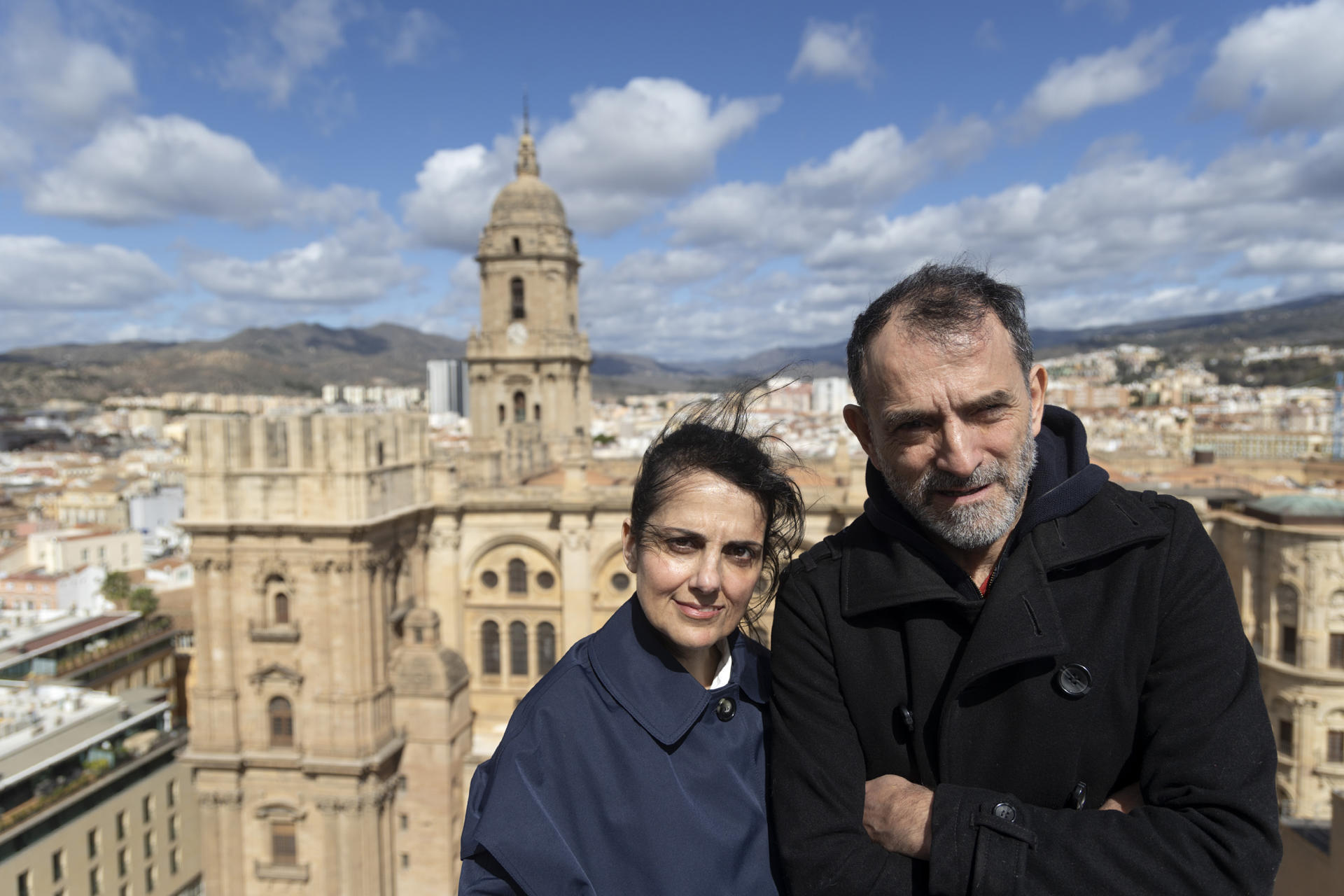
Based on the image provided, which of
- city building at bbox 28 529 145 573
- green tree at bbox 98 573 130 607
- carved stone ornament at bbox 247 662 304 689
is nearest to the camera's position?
carved stone ornament at bbox 247 662 304 689

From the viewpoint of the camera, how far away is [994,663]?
2.29 metres

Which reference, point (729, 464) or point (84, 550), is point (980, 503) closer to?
point (729, 464)

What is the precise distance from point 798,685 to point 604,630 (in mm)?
744

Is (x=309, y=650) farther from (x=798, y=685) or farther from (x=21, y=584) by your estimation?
(x=21, y=584)

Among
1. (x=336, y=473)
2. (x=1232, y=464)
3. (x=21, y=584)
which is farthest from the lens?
(x=21, y=584)

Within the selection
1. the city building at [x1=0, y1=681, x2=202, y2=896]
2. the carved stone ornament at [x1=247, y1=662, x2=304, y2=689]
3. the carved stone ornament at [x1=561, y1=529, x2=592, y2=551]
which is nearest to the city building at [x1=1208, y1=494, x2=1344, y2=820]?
the carved stone ornament at [x1=561, y1=529, x2=592, y2=551]

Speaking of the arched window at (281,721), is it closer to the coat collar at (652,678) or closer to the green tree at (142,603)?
the coat collar at (652,678)

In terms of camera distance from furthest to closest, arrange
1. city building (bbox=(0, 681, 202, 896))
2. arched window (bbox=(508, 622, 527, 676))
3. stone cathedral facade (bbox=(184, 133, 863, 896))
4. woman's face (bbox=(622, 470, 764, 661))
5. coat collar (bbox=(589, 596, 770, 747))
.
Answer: city building (bbox=(0, 681, 202, 896))
arched window (bbox=(508, 622, 527, 676))
stone cathedral facade (bbox=(184, 133, 863, 896))
woman's face (bbox=(622, 470, 764, 661))
coat collar (bbox=(589, 596, 770, 747))

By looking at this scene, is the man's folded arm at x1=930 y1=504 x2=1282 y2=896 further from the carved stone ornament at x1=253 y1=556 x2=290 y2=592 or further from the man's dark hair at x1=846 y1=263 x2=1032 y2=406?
the carved stone ornament at x1=253 y1=556 x2=290 y2=592

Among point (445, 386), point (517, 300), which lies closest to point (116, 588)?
point (517, 300)

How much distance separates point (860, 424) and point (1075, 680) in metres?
1.02

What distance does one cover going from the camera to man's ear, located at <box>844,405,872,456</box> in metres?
2.77

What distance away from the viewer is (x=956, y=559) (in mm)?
2578

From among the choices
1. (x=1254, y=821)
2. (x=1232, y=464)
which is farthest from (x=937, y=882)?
(x=1232, y=464)
